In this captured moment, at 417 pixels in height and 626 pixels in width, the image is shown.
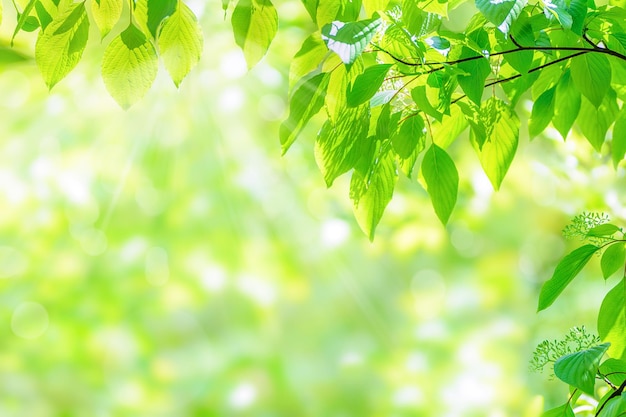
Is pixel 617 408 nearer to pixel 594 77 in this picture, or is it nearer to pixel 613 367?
pixel 613 367

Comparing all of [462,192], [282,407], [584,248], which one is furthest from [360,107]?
[282,407]

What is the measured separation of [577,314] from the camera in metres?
2.34

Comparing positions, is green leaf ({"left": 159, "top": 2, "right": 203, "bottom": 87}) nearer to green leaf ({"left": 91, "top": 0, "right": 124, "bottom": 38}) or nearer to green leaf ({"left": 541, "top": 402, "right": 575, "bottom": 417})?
green leaf ({"left": 91, "top": 0, "right": 124, "bottom": 38})

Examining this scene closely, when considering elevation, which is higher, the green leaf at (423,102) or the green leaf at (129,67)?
the green leaf at (129,67)

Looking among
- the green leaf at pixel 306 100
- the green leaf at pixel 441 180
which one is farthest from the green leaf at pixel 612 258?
the green leaf at pixel 306 100

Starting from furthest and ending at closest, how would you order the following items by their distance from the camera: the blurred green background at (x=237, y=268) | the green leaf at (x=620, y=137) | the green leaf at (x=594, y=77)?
the blurred green background at (x=237, y=268)
the green leaf at (x=620, y=137)
the green leaf at (x=594, y=77)

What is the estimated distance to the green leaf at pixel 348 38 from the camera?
13.2 inches

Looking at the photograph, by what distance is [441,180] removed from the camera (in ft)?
1.50

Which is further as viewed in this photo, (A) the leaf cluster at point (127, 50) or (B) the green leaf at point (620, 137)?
(B) the green leaf at point (620, 137)

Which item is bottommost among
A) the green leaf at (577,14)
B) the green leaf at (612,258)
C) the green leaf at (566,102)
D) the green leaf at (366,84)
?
the green leaf at (612,258)

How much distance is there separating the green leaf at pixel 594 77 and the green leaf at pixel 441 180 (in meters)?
0.10

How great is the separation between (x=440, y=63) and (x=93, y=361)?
2356 millimetres

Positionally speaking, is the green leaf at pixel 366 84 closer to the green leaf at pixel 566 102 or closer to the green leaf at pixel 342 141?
the green leaf at pixel 342 141

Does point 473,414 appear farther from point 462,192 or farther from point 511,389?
point 462,192
